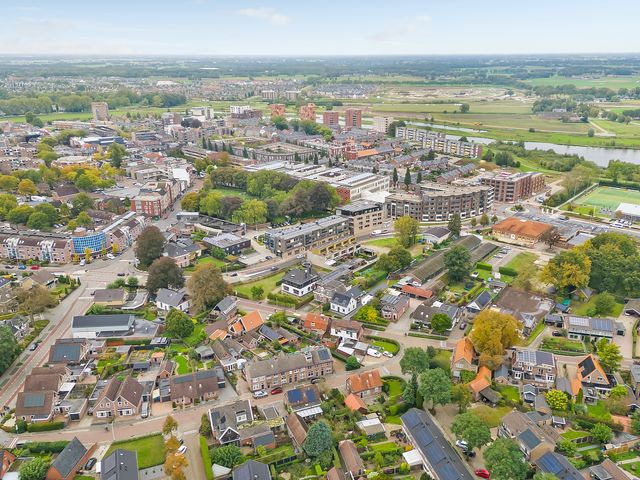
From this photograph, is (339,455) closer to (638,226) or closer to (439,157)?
(638,226)

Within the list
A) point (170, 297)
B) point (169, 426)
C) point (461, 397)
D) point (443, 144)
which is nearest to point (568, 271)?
point (461, 397)

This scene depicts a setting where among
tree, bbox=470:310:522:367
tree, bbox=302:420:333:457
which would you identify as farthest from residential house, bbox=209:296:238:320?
tree, bbox=470:310:522:367

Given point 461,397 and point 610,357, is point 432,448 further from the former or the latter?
point 610,357

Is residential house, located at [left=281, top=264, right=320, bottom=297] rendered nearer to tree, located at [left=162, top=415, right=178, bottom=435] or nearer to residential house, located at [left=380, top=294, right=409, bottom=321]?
residential house, located at [left=380, top=294, right=409, bottom=321]

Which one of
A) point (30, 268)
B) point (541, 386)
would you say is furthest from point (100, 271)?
point (541, 386)

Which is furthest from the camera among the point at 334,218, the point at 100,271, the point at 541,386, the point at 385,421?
the point at 334,218

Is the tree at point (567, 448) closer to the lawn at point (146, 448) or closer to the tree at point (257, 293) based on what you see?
the lawn at point (146, 448)
